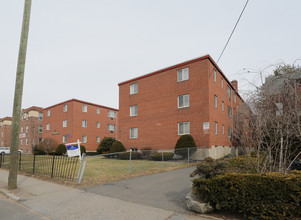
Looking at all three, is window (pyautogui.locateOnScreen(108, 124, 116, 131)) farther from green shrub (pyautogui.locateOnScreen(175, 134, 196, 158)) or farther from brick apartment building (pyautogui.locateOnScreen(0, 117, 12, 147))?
brick apartment building (pyautogui.locateOnScreen(0, 117, 12, 147))

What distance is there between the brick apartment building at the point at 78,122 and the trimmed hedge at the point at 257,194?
33.5 metres

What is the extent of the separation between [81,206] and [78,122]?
32313 millimetres

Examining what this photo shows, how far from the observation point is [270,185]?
4539 millimetres

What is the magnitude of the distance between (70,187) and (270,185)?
7.33 m

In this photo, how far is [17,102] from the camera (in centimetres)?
860

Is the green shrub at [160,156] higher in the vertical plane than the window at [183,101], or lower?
lower

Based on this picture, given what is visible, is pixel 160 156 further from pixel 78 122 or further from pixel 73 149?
pixel 78 122

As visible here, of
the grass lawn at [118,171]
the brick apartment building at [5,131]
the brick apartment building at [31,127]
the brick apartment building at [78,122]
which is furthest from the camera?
the brick apartment building at [5,131]

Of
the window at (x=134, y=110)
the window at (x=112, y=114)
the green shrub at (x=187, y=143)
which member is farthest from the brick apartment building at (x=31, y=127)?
the green shrub at (x=187, y=143)

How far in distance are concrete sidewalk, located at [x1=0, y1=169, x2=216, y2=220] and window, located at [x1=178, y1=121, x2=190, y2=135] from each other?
14.4 meters

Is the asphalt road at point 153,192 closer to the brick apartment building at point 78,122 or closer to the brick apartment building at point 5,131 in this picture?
the brick apartment building at point 78,122

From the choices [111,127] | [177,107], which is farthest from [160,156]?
[111,127]

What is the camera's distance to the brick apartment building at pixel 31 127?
46.1 m

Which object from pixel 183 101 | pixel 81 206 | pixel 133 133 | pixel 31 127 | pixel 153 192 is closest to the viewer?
pixel 81 206
